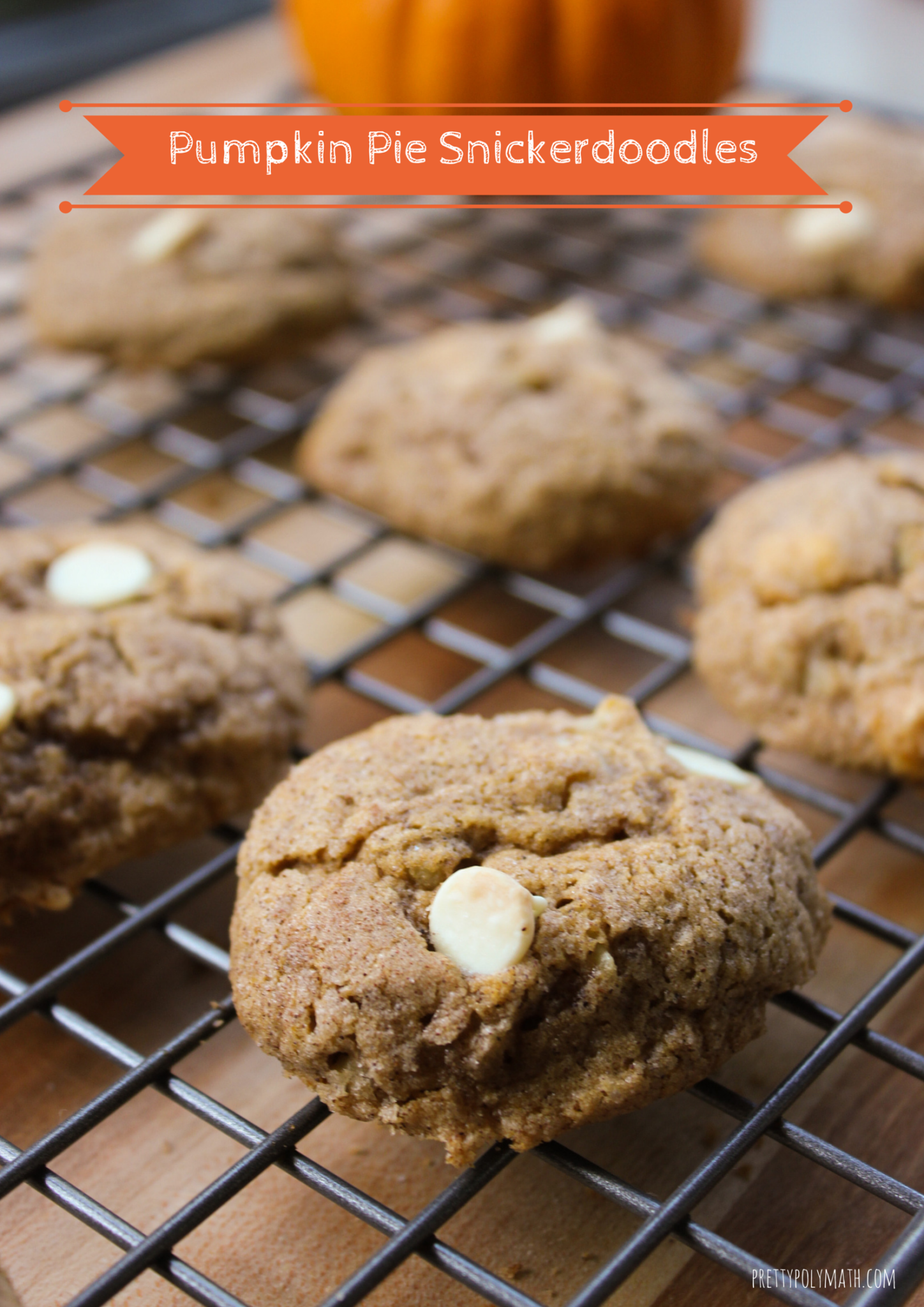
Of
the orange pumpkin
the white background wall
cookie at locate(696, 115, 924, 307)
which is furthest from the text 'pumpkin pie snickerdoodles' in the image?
the white background wall

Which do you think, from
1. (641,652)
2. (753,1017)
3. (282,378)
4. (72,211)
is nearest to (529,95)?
(282,378)

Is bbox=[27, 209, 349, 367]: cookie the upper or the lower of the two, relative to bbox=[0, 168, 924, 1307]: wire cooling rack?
upper

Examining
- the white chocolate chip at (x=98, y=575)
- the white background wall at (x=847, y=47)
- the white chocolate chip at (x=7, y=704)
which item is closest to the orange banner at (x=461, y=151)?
the white chocolate chip at (x=98, y=575)

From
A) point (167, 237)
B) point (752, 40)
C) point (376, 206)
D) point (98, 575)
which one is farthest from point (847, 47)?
point (98, 575)

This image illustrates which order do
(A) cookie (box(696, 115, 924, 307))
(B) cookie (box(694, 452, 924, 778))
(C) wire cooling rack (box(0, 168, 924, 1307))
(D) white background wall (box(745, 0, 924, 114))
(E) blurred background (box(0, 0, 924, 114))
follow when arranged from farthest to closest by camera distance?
(D) white background wall (box(745, 0, 924, 114)) < (E) blurred background (box(0, 0, 924, 114)) < (A) cookie (box(696, 115, 924, 307)) < (B) cookie (box(694, 452, 924, 778)) < (C) wire cooling rack (box(0, 168, 924, 1307))

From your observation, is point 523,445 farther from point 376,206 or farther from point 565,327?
point 376,206

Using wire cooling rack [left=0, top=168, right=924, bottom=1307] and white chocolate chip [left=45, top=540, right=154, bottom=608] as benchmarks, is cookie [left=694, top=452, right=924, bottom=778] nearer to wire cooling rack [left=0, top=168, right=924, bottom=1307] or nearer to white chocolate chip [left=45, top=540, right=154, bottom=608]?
wire cooling rack [left=0, top=168, right=924, bottom=1307]

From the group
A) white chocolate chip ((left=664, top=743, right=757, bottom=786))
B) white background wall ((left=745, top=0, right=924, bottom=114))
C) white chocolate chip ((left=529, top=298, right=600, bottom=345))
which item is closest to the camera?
white chocolate chip ((left=664, top=743, right=757, bottom=786))
